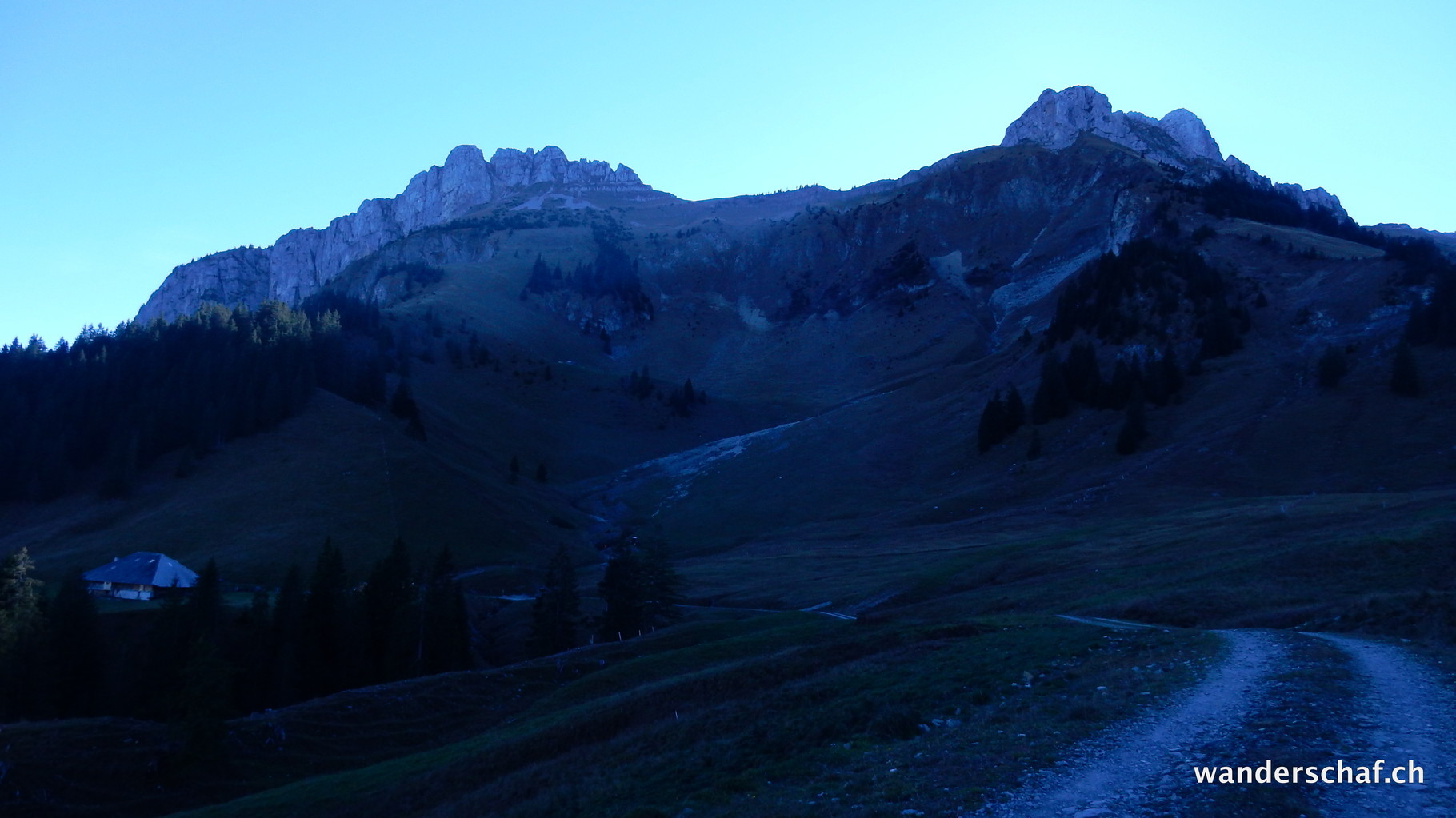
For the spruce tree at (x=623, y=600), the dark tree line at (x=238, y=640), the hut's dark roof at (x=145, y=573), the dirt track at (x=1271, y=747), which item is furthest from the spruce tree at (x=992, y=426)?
the dirt track at (x=1271, y=747)

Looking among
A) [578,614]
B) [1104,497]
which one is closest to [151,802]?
[578,614]

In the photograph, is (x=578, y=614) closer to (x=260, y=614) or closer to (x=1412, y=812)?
(x=260, y=614)

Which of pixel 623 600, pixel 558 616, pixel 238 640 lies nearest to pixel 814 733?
pixel 623 600

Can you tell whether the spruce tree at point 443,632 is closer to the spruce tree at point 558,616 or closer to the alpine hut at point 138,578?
the spruce tree at point 558,616

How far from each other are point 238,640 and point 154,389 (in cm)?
8573

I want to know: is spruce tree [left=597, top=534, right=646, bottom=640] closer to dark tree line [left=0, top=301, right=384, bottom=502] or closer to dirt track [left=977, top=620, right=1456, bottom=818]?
dirt track [left=977, top=620, right=1456, bottom=818]

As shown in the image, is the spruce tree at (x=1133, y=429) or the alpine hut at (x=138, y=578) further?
the spruce tree at (x=1133, y=429)

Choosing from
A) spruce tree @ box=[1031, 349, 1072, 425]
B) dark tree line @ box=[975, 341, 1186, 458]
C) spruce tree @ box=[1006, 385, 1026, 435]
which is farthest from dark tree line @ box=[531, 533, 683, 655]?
spruce tree @ box=[1031, 349, 1072, 425]

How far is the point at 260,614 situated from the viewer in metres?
58.4

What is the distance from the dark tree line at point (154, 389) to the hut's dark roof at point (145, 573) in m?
38.6

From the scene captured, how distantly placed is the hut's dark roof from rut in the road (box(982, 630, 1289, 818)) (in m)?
77.9

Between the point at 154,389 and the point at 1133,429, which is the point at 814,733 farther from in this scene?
the point at 154,389

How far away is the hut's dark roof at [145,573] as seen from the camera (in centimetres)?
7312

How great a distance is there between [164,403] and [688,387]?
96788mm
